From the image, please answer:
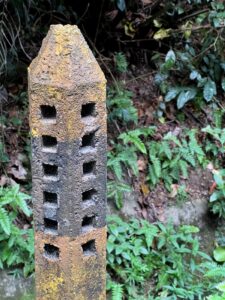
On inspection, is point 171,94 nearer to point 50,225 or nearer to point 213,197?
point 213,197

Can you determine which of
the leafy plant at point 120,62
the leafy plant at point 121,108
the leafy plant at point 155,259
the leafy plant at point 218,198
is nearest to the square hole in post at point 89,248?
the leafy plant at point 155,259

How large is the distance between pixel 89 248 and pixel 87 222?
0.14 meters

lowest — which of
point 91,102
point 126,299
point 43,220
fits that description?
point 126,299

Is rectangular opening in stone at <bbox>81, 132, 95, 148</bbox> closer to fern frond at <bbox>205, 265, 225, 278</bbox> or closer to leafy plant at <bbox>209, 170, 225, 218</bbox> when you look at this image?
fern frond at <bbox>205, 265, 225, 278</bbox>

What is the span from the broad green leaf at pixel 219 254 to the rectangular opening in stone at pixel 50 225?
7.59 ft

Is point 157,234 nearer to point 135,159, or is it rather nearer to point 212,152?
point 135,159

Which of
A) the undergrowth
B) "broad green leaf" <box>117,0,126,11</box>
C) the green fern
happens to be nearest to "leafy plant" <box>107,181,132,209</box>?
the undergrowth

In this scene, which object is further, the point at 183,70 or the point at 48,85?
the point at 183,70

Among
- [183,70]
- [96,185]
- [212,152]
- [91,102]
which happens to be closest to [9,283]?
[96,185]

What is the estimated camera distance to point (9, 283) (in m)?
4.04

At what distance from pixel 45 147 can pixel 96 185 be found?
0.30 meters

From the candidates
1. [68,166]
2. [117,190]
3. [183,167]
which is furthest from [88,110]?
[183,167]

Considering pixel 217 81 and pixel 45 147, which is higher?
pixel 45 147

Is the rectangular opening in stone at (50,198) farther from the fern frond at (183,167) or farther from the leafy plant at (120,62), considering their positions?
the leafy plant at (120,62)
